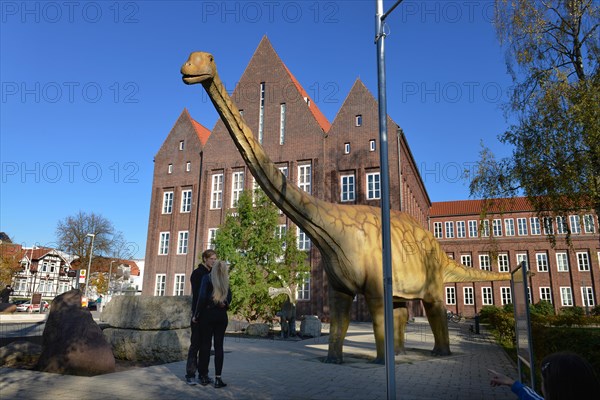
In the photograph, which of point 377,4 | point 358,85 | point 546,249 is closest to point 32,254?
point 358,85

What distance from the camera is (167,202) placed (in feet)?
123

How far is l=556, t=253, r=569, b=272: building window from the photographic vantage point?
42875 mm

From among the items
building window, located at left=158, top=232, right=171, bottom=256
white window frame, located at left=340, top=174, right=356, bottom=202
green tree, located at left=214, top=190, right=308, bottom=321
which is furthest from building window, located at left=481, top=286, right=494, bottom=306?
green tree, located at left=214, top=190, right=308, bottom=321

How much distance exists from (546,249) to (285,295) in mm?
35634

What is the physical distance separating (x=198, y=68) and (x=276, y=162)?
2622 centimetres

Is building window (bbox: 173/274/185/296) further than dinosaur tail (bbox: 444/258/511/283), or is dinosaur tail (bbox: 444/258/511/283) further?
building window (bbox: 173/274/185/296)

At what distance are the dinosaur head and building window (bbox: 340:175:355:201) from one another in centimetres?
2388

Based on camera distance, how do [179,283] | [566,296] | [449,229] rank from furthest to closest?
1. [449,229]
2. [566,296]
3. [179,283]

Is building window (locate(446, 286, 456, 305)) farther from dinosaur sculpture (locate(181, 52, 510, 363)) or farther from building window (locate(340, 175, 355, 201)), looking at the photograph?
dinosaur sculpture (locate(181, 52, 510, 363))

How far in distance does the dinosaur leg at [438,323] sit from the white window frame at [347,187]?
761 inches

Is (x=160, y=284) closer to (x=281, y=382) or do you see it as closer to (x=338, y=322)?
(x=338, y=322)

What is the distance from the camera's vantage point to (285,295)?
18.5 metres

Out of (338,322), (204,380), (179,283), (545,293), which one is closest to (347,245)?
(338,322)

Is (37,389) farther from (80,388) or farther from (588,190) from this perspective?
(588,190)
